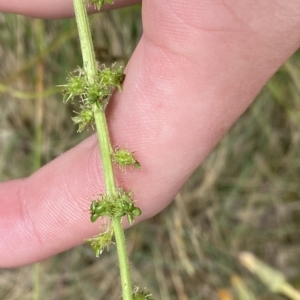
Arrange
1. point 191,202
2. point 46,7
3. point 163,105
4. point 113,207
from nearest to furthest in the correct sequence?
point 113,207
point 163,105
point 46,7
point 191,202

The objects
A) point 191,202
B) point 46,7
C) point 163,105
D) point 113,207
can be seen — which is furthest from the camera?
point 191,202

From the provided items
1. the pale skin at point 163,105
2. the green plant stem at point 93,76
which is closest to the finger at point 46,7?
the pale skin at point 163,105

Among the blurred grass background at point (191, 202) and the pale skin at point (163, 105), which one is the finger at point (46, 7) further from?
the blurred grass background at point (191, 202)

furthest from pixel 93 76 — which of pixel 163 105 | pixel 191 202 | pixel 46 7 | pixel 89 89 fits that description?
pixel 191 202

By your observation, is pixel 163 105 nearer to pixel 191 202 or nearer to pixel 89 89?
pixel 89 89

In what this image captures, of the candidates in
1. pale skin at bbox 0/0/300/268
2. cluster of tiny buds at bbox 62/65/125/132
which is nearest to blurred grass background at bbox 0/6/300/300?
pale skin at bbox 0/0/300/268

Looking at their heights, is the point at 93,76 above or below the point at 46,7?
below

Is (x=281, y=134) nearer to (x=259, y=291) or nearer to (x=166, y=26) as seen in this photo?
(x=259, y=291)

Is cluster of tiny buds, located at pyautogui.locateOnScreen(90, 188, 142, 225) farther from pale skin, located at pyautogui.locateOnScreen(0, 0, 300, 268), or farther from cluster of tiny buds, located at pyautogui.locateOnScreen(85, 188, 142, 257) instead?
pale skin, located at pyautogui.locateOnScreen(0, 0, 300, 268)
